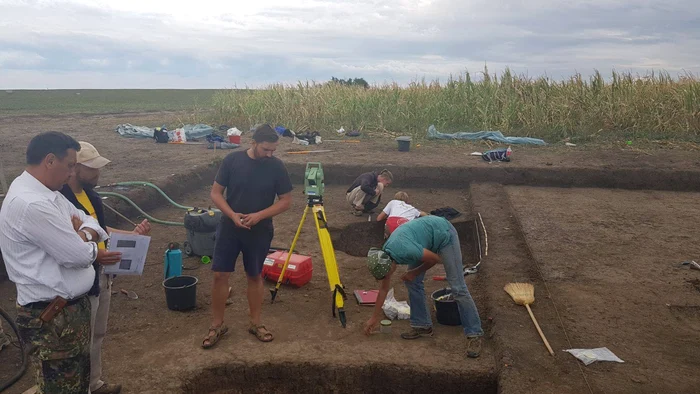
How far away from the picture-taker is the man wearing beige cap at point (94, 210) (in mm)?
3479

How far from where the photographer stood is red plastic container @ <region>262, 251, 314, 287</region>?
19.5 ft

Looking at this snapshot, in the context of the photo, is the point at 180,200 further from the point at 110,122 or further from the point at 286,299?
the point at 110,122

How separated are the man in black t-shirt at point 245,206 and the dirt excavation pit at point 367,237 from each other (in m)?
3.56

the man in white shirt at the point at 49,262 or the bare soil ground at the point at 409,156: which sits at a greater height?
the man in white shirt at the point at 49,262

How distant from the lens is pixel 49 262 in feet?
9.05

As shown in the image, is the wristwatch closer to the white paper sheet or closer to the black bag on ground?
the white paper sheet

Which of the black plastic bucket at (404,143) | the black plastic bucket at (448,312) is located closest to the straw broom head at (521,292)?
the black plastic bucket at (448,312)

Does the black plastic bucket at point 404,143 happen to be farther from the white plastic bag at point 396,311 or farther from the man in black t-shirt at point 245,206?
the man in black t-shirt at point 245,206

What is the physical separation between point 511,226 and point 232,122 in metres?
12.2

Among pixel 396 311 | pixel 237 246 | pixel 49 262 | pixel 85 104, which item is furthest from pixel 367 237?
pixel 85 104

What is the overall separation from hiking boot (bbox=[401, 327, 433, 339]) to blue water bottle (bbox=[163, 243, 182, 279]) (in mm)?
2593

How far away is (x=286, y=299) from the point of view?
575 centimetres

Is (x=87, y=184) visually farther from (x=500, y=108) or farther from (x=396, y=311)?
(x=500, y=108)

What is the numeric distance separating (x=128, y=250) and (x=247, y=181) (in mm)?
1117
